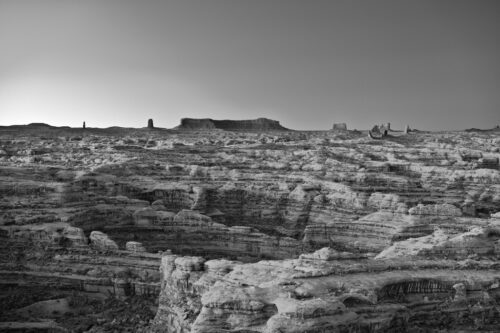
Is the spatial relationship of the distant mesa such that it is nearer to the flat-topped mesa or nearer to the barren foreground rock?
the flat-topped mesa

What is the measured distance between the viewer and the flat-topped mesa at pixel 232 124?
91.7 m

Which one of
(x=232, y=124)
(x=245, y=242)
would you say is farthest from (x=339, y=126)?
(x=245, y=242)

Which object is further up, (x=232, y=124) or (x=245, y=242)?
(x=232, y=124)

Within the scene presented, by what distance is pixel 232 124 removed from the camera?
97.7 metres

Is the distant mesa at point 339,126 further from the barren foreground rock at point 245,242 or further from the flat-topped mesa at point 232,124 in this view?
the barren foreground rock at point 245,242

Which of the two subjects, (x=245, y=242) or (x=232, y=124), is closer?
(x=245, y=242)

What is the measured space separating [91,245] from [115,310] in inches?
154

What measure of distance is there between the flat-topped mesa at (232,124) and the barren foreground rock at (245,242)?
4021 centimetres

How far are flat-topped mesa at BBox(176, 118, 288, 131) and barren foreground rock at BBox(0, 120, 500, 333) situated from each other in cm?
4021

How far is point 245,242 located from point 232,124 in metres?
70.5

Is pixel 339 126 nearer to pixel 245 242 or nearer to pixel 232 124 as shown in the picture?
pixel 232 124

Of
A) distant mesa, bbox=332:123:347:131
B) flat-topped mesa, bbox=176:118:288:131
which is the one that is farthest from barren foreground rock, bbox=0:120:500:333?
distant mesa, bbox=332:123:347:131

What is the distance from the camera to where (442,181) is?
39812 mm

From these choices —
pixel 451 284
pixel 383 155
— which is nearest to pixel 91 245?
pixel 451 284
